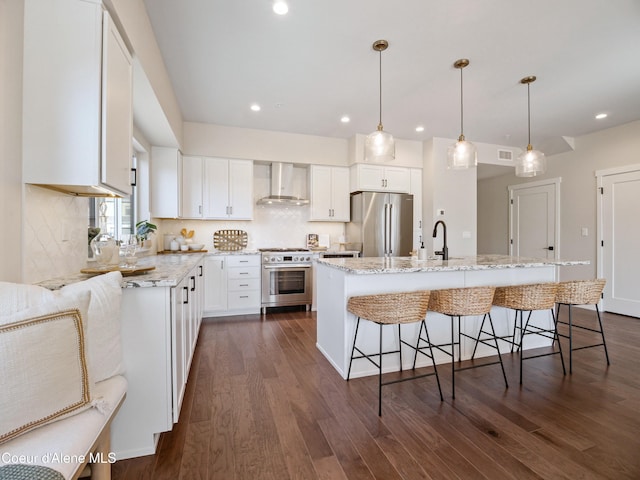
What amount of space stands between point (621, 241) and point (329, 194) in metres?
4.33

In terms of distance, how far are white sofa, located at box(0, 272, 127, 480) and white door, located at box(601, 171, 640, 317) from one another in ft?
19.8

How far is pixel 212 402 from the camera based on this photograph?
198cm

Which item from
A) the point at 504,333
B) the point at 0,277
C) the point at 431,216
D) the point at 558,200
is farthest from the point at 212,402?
the point at 558,200

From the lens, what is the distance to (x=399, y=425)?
5.72ft

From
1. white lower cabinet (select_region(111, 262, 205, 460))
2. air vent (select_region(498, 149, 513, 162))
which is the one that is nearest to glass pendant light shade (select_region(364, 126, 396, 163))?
white lower cabinet (select_region(111, 262, 205, 460))

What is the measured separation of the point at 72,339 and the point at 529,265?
3.16m

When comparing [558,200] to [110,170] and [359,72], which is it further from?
[110,170]

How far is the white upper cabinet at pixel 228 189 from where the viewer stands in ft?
14.2

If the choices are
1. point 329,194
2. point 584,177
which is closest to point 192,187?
point 329,194

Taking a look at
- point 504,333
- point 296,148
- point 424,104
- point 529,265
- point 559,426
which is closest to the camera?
Answer: point 559,426

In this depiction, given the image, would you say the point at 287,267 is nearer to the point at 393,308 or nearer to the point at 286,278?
the point at 286,278

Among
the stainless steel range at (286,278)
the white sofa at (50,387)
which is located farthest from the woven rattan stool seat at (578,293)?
the white sofa at (50,387)

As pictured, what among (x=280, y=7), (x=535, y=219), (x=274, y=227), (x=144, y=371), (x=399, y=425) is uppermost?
(x=280, y=7)

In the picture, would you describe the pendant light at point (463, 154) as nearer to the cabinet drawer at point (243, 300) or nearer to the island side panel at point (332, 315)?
the island side panel at point (332, 315)
